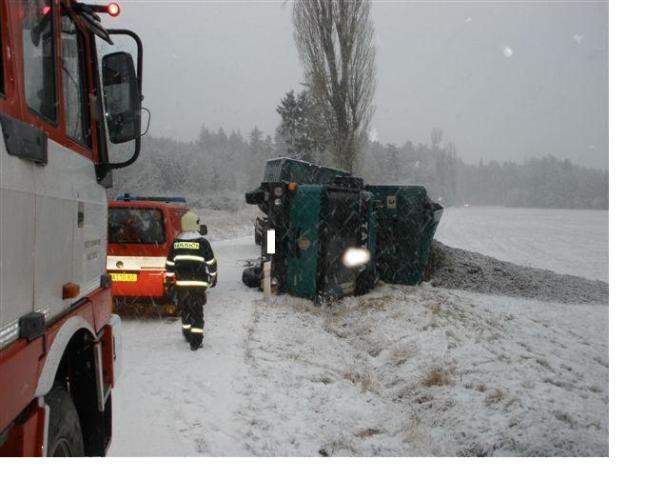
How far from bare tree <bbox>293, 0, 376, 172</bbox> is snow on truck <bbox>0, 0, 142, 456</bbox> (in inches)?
198

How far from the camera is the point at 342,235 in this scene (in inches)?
346

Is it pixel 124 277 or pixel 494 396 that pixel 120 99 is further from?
pixel 124 277

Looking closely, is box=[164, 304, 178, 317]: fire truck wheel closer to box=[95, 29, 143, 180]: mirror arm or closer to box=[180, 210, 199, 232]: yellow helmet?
box=[180, 210, 199, 232]: yellow helmet

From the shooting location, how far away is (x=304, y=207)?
8.48m

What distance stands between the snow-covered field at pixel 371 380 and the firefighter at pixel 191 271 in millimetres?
332

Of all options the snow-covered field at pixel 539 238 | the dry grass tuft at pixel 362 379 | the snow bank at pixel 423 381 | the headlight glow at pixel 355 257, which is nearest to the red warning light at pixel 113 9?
the snow bank at pixel 423 381

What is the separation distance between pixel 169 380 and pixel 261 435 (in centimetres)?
146

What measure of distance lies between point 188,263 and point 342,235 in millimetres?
3545

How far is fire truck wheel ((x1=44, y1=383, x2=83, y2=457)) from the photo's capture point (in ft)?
6.84

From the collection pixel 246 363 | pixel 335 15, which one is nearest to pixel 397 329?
pixel 246 363

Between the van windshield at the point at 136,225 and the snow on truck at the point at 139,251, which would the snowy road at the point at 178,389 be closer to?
the snow on truck at the point at 139,251

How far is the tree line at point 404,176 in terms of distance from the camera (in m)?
10.2

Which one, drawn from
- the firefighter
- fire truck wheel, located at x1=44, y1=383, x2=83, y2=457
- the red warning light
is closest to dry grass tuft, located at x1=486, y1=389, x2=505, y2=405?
the firefighter
